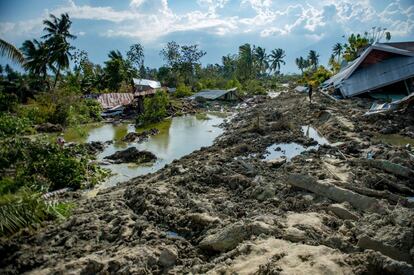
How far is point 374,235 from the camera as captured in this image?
496 centimetres

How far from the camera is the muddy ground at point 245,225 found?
474 centimetres

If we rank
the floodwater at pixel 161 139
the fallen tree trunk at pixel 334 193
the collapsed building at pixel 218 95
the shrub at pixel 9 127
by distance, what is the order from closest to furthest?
the fallen tree trunk at pixel 334 193, the shrub at pixel 9 127, the floodwater at pixel 161 139, the collapsed building at pixel 218 95

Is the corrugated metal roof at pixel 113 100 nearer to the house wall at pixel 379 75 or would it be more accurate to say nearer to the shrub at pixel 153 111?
the shrub at pixel 153 111

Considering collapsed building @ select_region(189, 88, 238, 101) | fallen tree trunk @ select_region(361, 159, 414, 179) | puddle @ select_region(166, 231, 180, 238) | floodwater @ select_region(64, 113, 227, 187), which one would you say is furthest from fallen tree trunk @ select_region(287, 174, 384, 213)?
collapsed building @ select_region(189, 88, 238, 101)

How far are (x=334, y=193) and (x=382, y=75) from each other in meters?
20.3

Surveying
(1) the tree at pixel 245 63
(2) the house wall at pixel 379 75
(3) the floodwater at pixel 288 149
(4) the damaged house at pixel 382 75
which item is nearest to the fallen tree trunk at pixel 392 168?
(3) the floodwater at pixel 288 149

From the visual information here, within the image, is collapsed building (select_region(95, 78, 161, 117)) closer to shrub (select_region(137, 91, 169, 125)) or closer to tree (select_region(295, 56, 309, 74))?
shrub (select_region(137, 91, 169, 125))

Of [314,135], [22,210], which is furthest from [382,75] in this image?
[22,210]

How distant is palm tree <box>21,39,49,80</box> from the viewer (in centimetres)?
3644

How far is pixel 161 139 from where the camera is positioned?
21453 mm

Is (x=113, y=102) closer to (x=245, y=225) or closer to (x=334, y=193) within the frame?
(x=334, y=193)

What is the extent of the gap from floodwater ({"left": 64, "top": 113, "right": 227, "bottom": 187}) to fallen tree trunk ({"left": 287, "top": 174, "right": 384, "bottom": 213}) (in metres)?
6.91

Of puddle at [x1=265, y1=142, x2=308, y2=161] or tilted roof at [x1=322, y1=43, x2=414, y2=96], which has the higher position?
tilted roof at [x1=322, y1=43, x2=414, y2=96]

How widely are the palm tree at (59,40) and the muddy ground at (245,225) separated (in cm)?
2938
